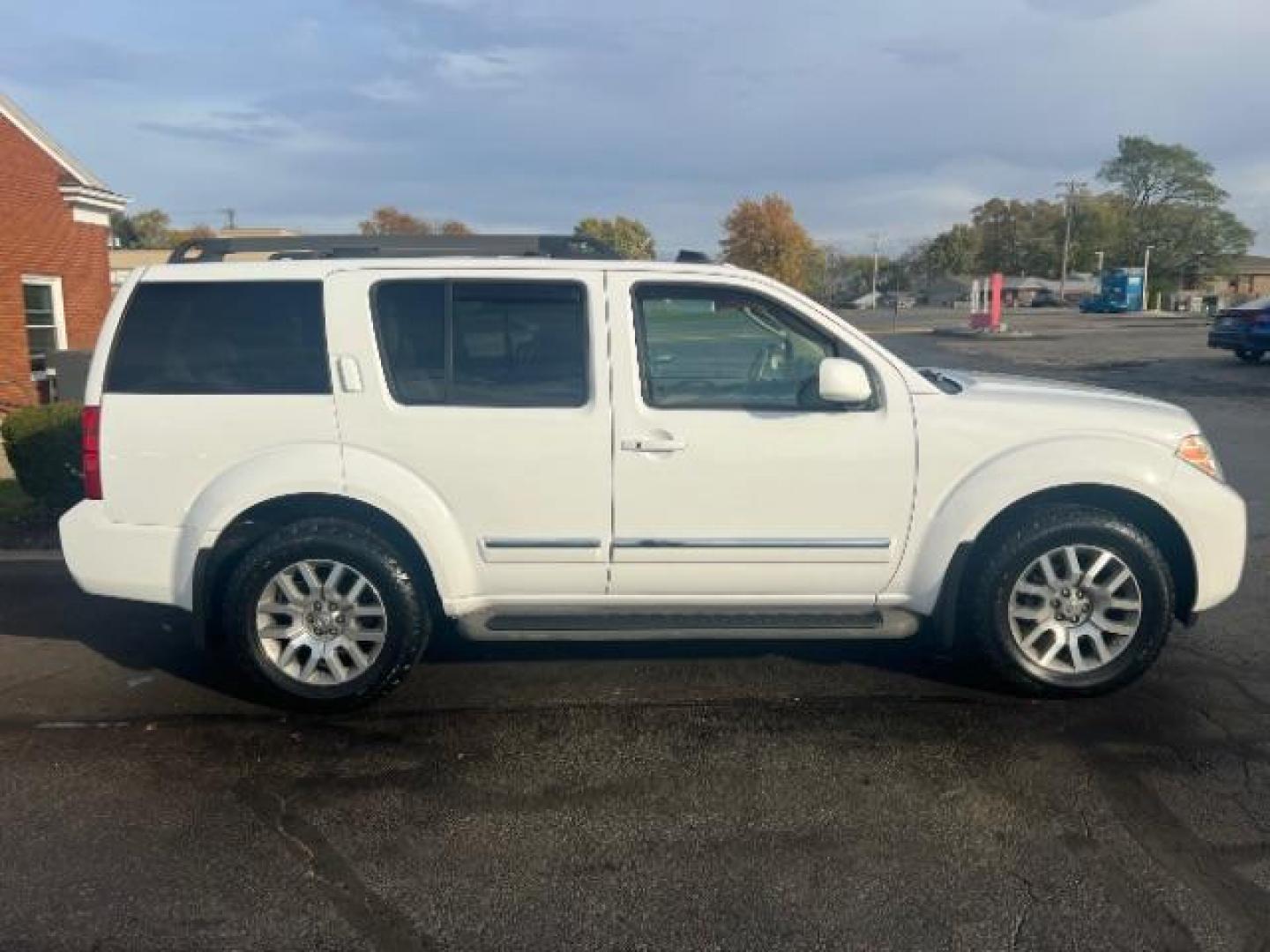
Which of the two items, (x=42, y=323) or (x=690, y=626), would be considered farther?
(x=42, y=323)

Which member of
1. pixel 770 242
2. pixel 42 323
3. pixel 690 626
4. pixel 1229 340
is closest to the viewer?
pixel 690 626

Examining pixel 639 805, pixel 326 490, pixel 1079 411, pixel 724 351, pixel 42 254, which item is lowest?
pixel 639 805

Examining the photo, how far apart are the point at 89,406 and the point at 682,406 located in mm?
2439

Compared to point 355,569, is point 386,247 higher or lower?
higher

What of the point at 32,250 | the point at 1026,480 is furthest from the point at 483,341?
the point at 32,250

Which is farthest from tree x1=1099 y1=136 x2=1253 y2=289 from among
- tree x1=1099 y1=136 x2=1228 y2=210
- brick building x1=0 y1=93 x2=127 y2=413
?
brick building x1=0 y1=93 x2=127 y2=413

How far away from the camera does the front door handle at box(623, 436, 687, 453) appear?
13.1 ft

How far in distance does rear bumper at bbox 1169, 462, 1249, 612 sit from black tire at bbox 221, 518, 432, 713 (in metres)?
3.19

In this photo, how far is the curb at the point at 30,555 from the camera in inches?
254

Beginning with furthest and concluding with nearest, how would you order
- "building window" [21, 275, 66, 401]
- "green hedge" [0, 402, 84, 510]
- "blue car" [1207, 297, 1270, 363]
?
1. "blue car" [1207, 297, 1270, 363]
2. "building window" [21, 275, 66, 401]
3. "green hedge" [0, 402, 84, 510]

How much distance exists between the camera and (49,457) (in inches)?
274

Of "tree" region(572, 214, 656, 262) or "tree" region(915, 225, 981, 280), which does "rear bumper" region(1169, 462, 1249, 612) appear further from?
"tree" region(915, 225, 981, 280)

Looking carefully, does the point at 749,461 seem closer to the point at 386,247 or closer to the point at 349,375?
the point at 349,375

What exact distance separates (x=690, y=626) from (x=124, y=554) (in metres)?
2.38
